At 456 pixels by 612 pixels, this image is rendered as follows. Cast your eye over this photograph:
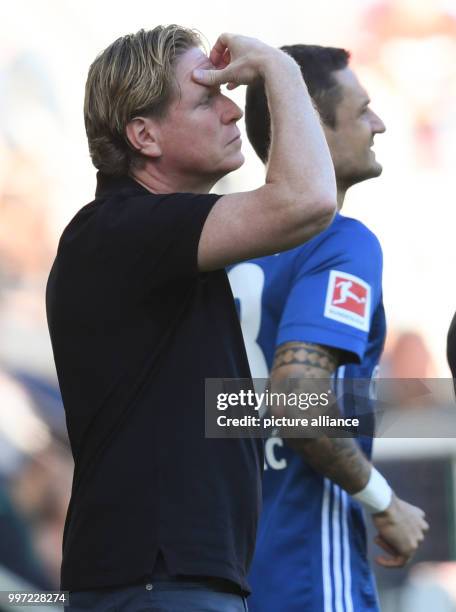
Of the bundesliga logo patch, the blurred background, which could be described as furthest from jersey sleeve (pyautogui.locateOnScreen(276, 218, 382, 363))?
the blurred background

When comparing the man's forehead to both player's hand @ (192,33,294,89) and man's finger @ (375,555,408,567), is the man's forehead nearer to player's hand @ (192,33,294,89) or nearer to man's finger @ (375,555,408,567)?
player's hand @ (192,33,294,89)

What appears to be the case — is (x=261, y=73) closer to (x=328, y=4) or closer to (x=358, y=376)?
(x=358, y=376)

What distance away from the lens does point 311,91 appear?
8.28ft

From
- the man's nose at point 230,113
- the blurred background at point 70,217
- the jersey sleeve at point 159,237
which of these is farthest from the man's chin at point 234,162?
the blurred background at point 70,217

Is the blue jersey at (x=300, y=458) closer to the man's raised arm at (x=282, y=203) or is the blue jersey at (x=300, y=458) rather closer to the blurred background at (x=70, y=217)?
the man's raised arm at (x=282, y=203)

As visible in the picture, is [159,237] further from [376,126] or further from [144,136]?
[376,126]

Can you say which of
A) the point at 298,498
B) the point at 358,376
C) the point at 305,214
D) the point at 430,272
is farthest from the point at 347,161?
the point at 430,272

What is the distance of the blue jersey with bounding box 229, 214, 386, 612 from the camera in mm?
2172

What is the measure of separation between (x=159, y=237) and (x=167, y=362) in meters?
0.17

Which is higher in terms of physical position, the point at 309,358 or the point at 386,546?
the point at 309,358

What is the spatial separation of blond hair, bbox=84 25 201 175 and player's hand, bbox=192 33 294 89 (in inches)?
1.8

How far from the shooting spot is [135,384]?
64.9 inches

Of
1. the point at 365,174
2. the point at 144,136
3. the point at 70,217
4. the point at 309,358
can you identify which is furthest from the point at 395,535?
the point at 70,217

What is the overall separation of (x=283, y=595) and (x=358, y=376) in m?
0.42
